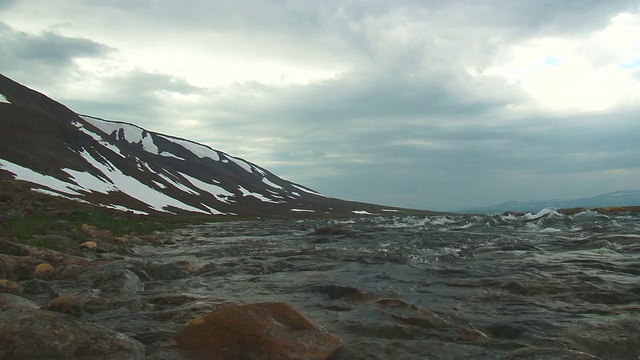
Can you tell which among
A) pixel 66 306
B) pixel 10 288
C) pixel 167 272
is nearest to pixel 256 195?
pixel 167 272

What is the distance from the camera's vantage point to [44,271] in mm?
9852

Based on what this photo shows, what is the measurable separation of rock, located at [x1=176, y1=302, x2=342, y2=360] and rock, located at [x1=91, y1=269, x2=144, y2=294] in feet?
12.4

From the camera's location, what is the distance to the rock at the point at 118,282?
28.5 feet

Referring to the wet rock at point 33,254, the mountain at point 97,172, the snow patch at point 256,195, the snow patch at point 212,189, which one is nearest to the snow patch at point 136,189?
the mountain at point 97,172

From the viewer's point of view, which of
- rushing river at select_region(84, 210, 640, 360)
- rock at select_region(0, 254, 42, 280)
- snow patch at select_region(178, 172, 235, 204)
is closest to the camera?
rushing river at select_region(84, 210, 640, 360)

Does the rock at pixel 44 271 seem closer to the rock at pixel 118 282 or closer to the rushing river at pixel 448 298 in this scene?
the rock at pixel 118 282

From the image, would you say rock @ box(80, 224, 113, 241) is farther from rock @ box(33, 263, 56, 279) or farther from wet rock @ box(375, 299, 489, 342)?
wet rock @ box(375, 299, 489, 342)

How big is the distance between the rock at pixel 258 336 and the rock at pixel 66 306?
2.03m

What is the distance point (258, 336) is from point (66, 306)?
10.5 feet

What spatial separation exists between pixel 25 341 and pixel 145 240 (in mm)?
18105

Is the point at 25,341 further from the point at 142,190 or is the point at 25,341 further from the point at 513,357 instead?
the point at 142,190

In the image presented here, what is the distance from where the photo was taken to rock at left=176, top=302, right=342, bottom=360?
498cm

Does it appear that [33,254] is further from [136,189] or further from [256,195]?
[256,195]

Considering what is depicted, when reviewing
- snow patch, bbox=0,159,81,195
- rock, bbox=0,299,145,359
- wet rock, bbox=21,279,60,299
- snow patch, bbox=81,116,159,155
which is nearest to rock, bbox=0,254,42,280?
wet rock, bbox=21,279,60,299
